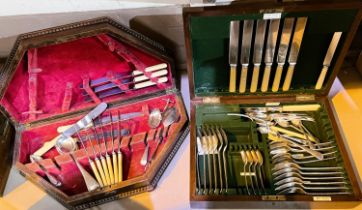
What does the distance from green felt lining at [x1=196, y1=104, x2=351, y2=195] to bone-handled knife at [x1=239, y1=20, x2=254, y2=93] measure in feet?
0.28

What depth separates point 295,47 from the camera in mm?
827

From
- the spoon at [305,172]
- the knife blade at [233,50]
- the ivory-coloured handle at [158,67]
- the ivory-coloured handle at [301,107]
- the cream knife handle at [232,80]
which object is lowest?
the spoon at [305,172]

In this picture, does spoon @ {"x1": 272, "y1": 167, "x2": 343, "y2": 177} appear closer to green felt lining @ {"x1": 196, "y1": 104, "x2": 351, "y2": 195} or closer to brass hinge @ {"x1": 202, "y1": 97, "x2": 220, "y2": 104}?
green felt lining @ {"x1": 196, "y1": 104, "x2": 351, "y2": 195}

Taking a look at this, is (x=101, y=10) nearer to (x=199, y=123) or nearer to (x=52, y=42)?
(x=52, y=42)

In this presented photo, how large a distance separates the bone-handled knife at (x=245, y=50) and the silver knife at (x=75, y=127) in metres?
0.42

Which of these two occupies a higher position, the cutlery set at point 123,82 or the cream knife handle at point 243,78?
the cutlery set at point 123,82

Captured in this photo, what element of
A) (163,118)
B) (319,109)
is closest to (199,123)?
(163,118)

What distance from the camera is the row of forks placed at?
86 centimetres

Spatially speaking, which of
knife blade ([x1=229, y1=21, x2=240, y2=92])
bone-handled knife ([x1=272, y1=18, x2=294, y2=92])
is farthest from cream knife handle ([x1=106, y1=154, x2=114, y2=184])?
bone-handled knife ([x1=272, y1=18, x2=294, y2=92])

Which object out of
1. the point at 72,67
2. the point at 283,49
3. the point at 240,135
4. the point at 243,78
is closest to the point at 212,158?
the point at 240,135

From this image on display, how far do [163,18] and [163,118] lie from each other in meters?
0.30

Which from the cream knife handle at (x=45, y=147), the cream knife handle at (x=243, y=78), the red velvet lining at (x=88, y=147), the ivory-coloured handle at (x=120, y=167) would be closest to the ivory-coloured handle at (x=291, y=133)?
the cream knife handle at (x=243, y=78)

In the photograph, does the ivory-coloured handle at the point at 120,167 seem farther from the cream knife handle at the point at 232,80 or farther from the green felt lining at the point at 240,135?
the cream knife handle at the point at 232,80

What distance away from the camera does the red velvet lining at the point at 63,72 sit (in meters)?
0.90
